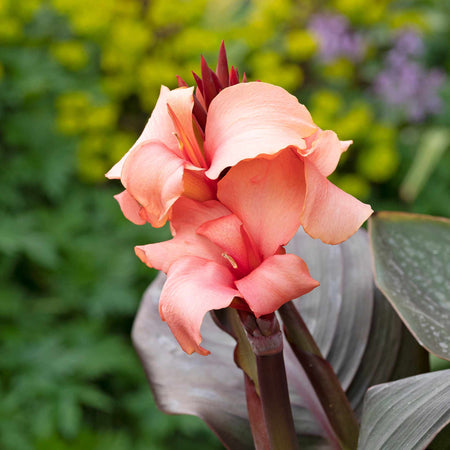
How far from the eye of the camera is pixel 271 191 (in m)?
0.27

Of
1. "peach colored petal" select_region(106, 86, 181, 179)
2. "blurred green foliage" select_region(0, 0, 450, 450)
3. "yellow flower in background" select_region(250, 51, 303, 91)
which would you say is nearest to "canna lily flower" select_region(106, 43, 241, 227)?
"peach colored petal" select_region(106, 86, 181, 179)

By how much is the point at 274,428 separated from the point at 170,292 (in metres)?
0.10

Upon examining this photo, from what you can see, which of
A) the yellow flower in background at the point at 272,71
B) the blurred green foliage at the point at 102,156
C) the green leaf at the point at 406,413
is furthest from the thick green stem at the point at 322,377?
the yellow flower in background at the point at 272,71

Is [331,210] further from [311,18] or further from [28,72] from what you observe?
[311,18]

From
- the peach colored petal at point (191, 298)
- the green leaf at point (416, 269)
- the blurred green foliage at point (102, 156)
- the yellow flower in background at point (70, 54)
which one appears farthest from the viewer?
the yellow flower in background at point (70, 54)

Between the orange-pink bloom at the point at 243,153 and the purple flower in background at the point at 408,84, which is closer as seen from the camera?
the orange-pink bloom at the point at 243,153

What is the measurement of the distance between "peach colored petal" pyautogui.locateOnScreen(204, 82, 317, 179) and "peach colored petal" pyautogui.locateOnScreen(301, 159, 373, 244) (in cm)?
2

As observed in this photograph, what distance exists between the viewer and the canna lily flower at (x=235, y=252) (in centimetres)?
26

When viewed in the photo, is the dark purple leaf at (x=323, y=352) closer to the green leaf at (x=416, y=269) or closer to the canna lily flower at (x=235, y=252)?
the green leaf at (x=416, y=269)

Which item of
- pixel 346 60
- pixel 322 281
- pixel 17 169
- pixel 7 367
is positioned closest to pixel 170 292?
pixel 322 281

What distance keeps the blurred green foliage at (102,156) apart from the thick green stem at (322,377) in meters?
0.95

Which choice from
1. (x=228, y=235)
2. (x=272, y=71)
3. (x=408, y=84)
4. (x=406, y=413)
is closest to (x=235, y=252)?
(x=228, y=235)

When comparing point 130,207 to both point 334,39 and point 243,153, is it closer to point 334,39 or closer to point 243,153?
point 243,153

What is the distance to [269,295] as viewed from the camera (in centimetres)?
26
